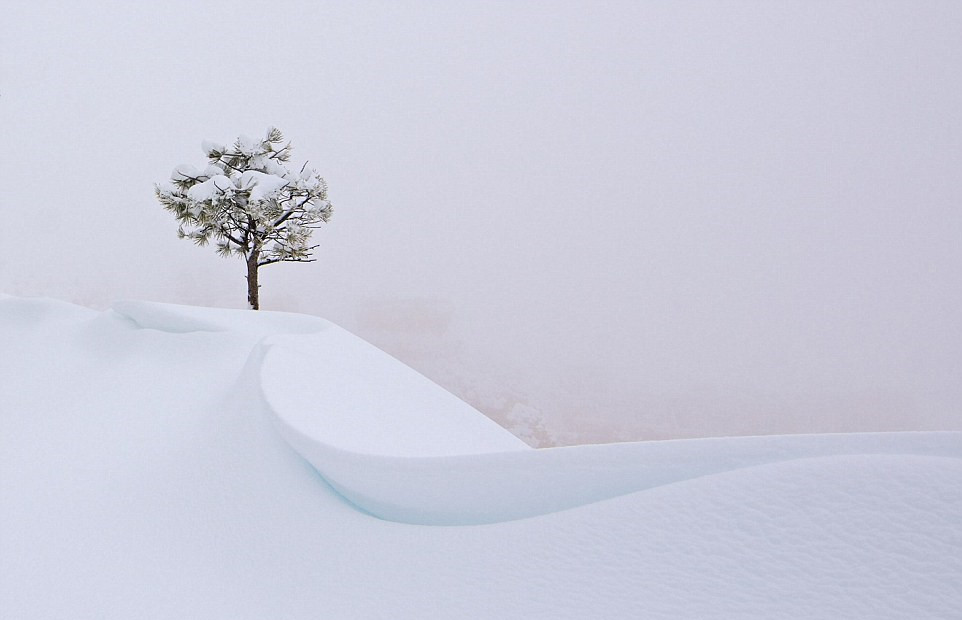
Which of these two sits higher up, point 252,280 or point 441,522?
point 441,522

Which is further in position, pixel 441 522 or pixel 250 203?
pixel 250 203

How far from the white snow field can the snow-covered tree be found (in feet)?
12.8

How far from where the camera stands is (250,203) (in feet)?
17.4

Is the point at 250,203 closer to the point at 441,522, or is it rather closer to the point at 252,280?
the point at 252,280

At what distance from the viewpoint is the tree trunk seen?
5.79 metres

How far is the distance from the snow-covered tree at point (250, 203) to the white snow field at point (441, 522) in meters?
3.90

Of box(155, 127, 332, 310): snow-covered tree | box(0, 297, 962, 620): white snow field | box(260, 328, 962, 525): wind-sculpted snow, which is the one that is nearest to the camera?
box(0, 297, 962, 620): white snow field

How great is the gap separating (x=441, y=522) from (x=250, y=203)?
201 inches

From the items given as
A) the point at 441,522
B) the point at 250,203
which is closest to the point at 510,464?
the point at 441,522

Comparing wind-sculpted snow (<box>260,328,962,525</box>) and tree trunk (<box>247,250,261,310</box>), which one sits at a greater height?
wind-sculpted snow (<box>260,328,962,525</box>)

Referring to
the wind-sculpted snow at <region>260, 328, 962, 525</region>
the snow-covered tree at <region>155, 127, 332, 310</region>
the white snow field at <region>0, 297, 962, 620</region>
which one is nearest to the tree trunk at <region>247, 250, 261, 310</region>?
the snow-covered tree at <region>155, 127, 332, 310</region>

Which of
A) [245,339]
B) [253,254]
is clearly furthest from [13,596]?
[253,254]

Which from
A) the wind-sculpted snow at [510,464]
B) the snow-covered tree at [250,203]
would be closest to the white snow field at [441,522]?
the wind-sculpted snow at [510,464]

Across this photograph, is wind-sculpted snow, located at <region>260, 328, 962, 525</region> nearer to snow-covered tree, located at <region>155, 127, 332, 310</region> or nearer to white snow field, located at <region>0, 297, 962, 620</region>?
white snow field, located at <region>0, 297, 962, 620</region>
